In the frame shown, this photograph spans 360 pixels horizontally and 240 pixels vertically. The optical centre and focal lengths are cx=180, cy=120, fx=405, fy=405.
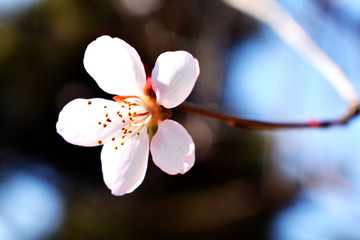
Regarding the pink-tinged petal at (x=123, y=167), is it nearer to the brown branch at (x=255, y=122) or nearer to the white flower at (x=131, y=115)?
the white flower at (x=131, y=115)

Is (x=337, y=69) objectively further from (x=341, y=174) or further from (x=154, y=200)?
(x=154, y=200)

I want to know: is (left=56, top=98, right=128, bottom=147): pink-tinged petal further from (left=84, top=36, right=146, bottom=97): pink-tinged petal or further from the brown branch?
the brown branch

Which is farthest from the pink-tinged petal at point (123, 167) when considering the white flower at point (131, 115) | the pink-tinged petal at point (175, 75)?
the pink-tinged petal at point (175, 75)

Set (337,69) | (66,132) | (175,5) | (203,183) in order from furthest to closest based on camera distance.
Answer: (203,183)
(175,5)
(337,69)
(66,132)

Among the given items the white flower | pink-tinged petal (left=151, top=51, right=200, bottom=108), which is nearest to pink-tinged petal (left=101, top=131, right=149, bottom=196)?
the white flower

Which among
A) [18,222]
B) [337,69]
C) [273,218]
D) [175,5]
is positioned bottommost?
[18,222]

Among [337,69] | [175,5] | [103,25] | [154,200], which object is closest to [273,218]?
[154,200]
